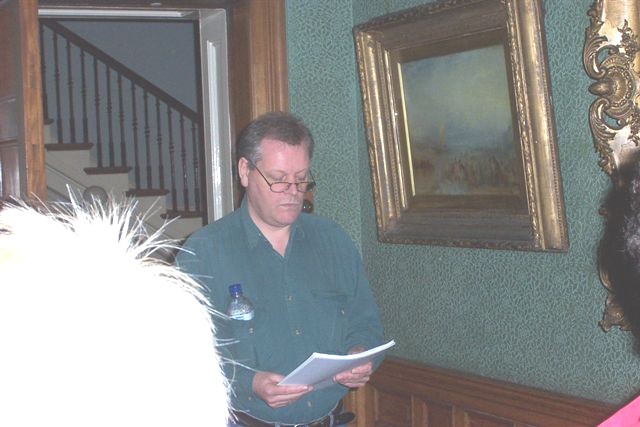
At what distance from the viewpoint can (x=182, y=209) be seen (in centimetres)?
973

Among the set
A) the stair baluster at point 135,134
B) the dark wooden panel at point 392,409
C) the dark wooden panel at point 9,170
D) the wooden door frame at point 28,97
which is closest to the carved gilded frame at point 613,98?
the dark wooden panel at point 392,409

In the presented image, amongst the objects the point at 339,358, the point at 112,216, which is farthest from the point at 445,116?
the point at 112,216

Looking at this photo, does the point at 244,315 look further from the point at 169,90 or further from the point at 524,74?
the point at 169,90

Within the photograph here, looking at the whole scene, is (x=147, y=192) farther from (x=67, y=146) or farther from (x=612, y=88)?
A: (x=612, y=88)

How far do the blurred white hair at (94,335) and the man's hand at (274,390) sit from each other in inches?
83.2

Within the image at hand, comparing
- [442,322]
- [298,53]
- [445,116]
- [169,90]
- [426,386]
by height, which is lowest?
[426,386]

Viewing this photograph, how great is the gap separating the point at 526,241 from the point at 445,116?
68 cm

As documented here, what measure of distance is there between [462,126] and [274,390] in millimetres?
1526

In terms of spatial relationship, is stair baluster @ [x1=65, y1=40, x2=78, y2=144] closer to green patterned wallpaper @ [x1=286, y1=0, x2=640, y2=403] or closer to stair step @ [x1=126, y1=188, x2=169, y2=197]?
stair step @ [x1=126, y1=188, x2=169, y2=197]

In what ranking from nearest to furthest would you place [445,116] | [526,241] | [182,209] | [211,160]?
[526,241], [445,116], [211,160], [182,209]

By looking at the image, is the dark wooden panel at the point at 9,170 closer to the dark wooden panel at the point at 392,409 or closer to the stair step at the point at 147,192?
the dark wooden panel at the point at 392,409

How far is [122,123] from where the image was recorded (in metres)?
9.73

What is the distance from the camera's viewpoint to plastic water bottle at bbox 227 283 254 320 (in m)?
2.97

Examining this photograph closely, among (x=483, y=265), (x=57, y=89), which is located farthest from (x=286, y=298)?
(x=57, y=89)
